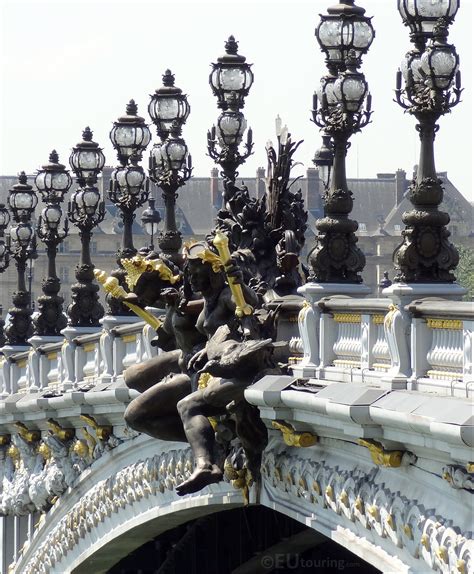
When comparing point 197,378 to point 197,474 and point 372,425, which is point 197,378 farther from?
point 372,425

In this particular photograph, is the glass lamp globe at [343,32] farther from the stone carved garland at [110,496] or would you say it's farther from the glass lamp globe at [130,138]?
the glass lamp globe at [130,138]

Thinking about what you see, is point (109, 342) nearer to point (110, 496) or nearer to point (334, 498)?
point (110, 496)

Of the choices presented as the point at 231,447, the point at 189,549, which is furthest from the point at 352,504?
the point at 189,549

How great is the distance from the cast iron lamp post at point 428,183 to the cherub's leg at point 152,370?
21.9 ft

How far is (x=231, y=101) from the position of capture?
33.5 meters

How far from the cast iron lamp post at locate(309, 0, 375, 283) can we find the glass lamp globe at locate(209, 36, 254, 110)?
4.84m

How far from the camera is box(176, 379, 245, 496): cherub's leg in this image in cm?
2883

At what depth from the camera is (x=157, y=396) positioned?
1226 inches

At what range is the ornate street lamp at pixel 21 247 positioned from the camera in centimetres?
4656

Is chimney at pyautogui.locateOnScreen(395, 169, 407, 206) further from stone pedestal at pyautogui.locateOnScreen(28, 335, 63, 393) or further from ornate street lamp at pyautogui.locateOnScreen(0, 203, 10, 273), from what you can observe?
stone pedestal at pyautogui.locateOnScreen(28, 335, 63, 393)

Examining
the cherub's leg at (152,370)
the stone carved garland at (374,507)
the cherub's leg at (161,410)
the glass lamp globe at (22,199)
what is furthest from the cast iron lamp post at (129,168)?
the stone carved garland at (374,507)

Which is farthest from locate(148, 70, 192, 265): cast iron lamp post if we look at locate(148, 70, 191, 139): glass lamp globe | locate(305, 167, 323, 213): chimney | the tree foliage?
the tree foliage

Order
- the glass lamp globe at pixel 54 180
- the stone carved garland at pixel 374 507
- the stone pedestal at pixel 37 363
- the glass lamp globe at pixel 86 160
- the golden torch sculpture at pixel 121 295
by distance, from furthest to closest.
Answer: the stone pedestal at pixel 37 363 → the glass lamp globe at pixel 54 180 → the glass lamp globe at pixel 86 160 → the golden torch sculpture at pixel 121 295 → the stone carved garland at pixel 374 507

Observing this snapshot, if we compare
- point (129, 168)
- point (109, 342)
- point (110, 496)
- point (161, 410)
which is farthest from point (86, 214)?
point (161, 410)
